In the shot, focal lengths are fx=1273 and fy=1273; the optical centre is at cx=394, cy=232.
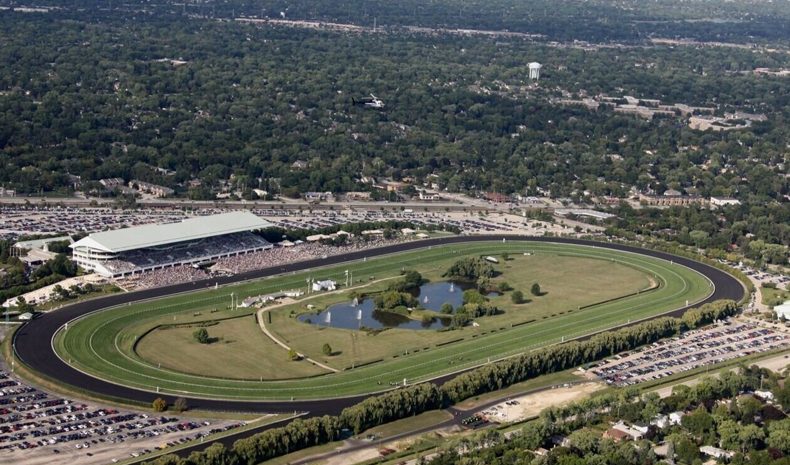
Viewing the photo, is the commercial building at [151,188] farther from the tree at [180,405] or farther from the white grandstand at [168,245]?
the tree at [180,405]

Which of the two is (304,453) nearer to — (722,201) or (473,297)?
(473,297)

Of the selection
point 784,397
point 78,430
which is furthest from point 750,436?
point 78,430

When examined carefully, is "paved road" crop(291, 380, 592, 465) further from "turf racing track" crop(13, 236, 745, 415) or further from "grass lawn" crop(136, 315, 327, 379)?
"grass lawn" crop(136, 315, 327, 379)

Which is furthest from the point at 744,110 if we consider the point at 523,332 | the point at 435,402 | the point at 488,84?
the point at 435,402

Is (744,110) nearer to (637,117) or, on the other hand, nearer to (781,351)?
(637,117)

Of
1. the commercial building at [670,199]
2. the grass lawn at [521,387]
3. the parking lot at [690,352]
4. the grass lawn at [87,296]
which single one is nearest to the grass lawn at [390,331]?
the grass lawn at [87,296]
